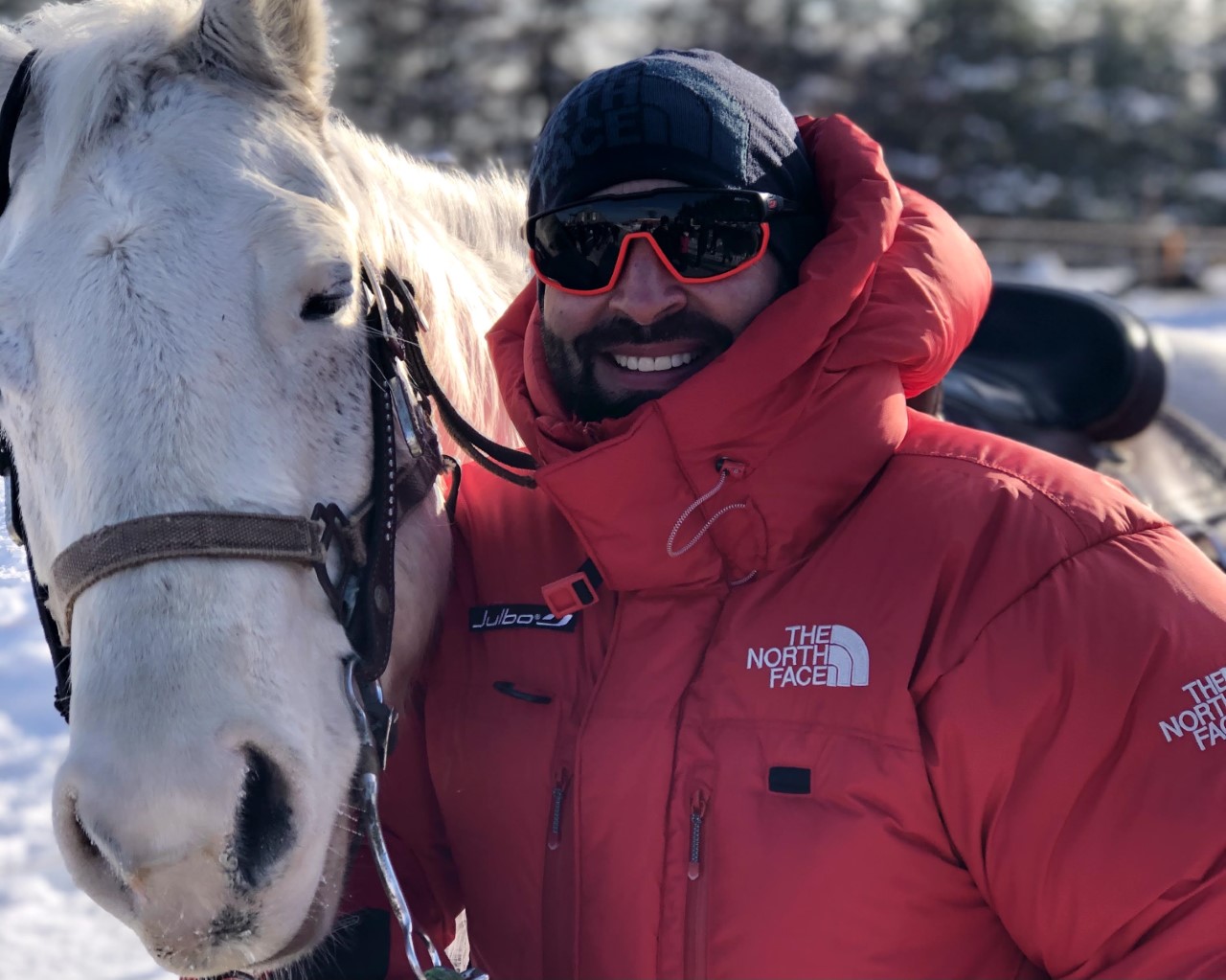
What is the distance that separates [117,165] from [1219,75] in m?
40.8

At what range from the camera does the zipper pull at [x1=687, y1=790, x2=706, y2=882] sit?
1.56 meters

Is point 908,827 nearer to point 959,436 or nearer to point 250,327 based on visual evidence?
point 959,436

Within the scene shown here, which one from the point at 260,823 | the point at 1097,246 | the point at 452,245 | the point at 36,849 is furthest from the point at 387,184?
the point at 1097,246

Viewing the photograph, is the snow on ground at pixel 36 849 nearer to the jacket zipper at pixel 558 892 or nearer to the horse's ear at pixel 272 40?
the horse's ear at pixel 272 40

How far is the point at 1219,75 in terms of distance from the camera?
3591 centimetres

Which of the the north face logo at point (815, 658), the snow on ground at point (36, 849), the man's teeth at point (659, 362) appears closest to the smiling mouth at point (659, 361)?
the man's teeth at point (659, 362)

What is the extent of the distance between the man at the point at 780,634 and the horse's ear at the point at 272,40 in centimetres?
38

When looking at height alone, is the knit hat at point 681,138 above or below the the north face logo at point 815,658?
above

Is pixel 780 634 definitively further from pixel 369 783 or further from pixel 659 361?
pixel 369 783

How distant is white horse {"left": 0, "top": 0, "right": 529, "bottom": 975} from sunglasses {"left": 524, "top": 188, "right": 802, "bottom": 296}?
14.3 inches

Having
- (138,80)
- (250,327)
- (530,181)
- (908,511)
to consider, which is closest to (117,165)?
(138,80)

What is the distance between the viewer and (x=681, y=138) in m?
1.81

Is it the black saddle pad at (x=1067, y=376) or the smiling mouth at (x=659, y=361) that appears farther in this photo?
the black saddle pad at (x=1067, y=376)

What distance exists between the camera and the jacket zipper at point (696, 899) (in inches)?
61.0
